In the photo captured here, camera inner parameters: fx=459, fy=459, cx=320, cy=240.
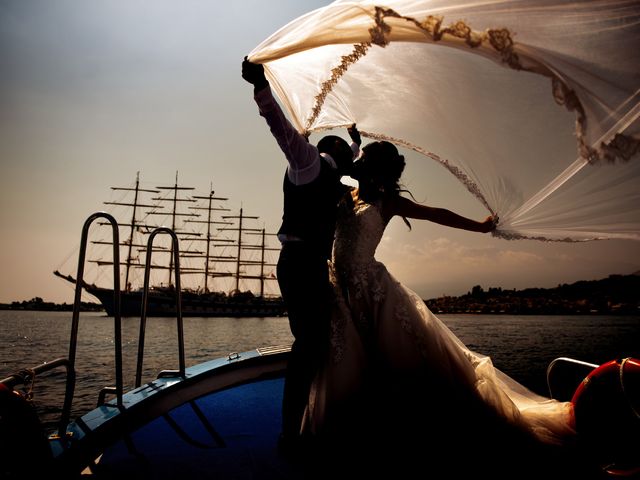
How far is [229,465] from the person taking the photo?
2.77 meters

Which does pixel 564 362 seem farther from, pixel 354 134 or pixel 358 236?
pixel 354 134

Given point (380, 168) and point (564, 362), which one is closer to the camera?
point (380, 168)

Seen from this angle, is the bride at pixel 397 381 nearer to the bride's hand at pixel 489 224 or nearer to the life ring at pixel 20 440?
the bride's hand at pixel 489 224

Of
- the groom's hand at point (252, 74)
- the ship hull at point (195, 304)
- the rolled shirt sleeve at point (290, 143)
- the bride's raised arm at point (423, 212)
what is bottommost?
the ship hull at point (195, 304)

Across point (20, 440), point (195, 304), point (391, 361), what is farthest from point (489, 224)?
point (195, 304)

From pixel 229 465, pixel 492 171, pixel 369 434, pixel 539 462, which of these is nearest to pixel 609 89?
pixel 492 171

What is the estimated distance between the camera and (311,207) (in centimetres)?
250

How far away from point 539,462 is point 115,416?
2.45 metres

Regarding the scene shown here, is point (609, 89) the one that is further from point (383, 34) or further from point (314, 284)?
point (314, 284)

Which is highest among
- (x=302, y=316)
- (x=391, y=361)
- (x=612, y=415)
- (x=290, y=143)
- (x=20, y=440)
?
(x=290, y=143)

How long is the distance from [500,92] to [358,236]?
1.16 metres

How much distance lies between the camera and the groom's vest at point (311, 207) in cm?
245

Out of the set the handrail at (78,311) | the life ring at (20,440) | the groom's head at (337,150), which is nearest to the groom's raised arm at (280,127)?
the groom's head at (337,150)

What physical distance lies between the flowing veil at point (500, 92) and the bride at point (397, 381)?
16.5 inches
